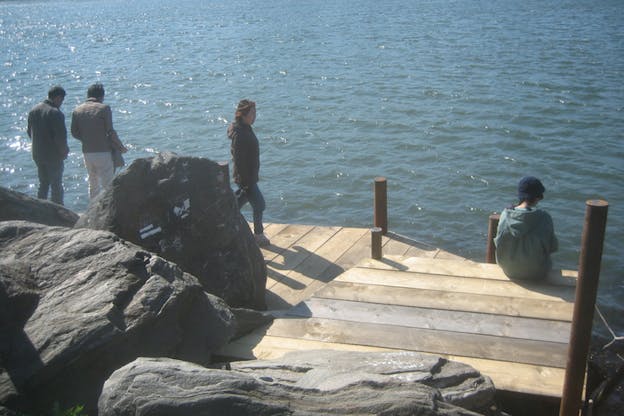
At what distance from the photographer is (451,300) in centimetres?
711

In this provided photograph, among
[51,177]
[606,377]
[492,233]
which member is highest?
[51,177]

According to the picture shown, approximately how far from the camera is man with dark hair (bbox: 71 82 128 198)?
33.6 feet

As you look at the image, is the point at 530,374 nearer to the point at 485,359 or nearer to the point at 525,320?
the point at 485,359

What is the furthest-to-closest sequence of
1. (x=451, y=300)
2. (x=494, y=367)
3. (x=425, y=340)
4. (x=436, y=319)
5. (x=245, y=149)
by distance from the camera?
(x=245, y=149) → (x=451, y=300) → (x=436, y=319) → (x=425, y=340) → (x=494, y=367)

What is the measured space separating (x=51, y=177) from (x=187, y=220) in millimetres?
4711

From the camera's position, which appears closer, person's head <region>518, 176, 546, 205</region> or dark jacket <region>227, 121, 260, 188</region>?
person's head <region>518, 176, 546, 205</region>

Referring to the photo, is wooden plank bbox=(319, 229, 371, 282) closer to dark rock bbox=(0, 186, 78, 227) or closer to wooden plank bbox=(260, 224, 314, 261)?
wooden plank bbox=(260, 224, 314, 261)

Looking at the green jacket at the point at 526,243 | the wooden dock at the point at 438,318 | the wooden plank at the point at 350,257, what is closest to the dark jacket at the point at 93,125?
the wooden dock at the point at 438,318

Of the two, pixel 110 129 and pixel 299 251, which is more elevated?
pixel 110 129

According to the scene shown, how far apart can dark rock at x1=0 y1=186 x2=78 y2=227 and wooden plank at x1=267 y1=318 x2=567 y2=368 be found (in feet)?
11.2

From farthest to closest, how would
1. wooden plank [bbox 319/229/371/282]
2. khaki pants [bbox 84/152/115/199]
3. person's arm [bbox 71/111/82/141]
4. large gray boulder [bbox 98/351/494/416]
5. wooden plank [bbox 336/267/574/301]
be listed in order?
khaki pants [bbox 84/152/115/199] → person's arm [bbox 71/111/82/141] → wooden plank [bbox 319/229/371/282] → wooden plank [bbox 336/267/574/301] → large gray boulder [bbox 98/351/494/416]

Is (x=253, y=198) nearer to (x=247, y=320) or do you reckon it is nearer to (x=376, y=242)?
(x=376, y=242)

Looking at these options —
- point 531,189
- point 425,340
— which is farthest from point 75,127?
point 531,189

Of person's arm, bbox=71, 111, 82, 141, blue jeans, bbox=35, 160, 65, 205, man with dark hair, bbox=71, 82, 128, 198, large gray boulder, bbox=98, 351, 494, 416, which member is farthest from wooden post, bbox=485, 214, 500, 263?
blue jeans, bbox=35, 160, 65, 205
